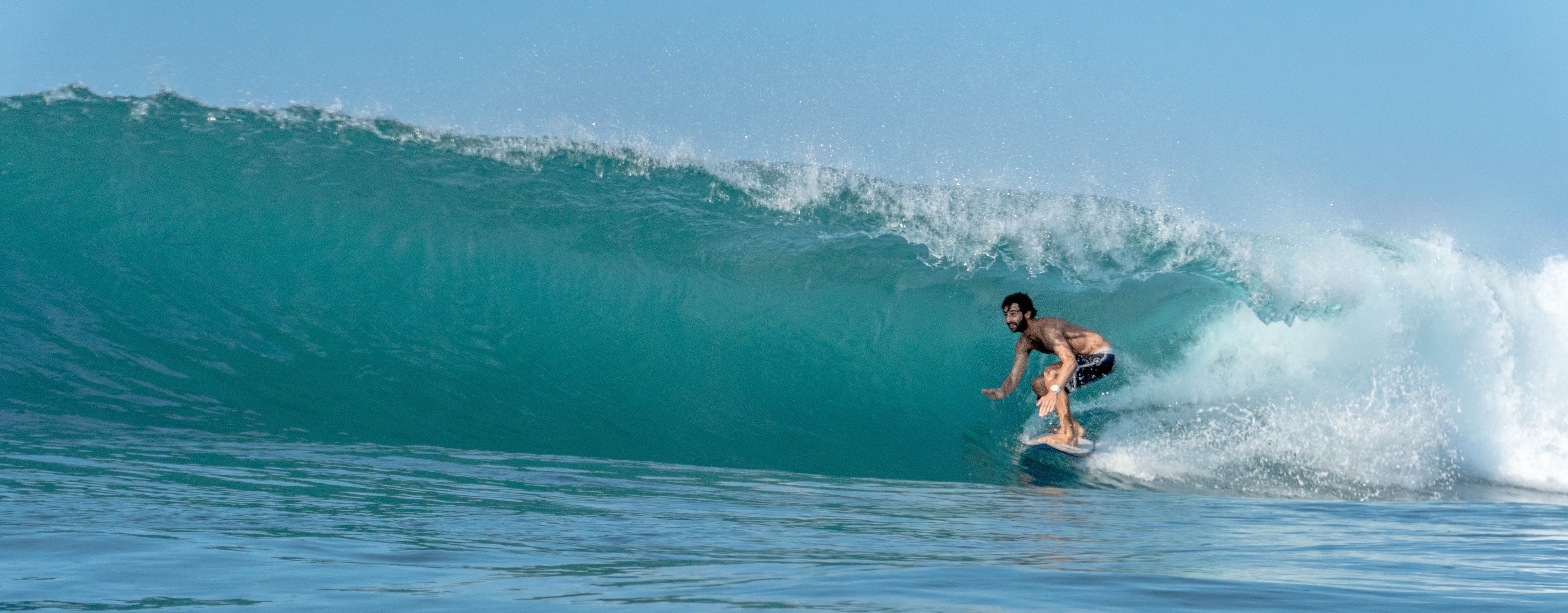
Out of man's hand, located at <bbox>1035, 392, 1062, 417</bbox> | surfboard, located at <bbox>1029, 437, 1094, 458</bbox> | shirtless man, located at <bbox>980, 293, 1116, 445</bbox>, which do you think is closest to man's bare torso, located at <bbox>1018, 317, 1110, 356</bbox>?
shirtless man, located at <bbox>980, 293, 1116, 445</bbox>

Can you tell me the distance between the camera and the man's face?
236 inches

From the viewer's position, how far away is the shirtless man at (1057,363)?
5961mm

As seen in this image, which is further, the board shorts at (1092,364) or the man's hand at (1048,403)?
the board shorts at (1092,364)

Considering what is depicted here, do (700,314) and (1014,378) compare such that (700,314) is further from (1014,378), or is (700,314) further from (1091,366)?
(1091,366)

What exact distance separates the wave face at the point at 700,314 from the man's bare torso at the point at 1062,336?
549 mm

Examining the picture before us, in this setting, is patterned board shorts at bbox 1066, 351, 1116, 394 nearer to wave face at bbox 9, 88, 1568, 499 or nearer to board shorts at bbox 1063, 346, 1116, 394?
board shorts at bbox 1063, 346, 1116, 394

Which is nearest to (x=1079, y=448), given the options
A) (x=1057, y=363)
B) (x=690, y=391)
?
(x=1057, y=363)

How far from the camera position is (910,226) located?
8.90 metres

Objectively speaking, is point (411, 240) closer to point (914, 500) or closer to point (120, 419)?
point (120, 419)

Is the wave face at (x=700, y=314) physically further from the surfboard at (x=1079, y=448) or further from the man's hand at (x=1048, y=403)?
the man's hand at (x=1048, y=403)

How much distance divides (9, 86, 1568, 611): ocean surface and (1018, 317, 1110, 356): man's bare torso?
584 millimetres

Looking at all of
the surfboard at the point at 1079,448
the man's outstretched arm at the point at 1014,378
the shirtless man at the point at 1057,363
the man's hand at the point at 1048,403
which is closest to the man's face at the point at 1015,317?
the shirtless man at the point at 1057,363

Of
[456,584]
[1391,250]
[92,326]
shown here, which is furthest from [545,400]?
[1391,250]

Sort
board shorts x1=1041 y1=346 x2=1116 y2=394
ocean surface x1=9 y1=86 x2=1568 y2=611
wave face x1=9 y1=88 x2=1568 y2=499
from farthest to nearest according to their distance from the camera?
board shorts x1=1041 y1=346 x2=1116 y2=394
wave face x1=9 y1=88 x2=1568 y2=499
ocean surface x1=9 y1=86 x2=1568 y2=611
